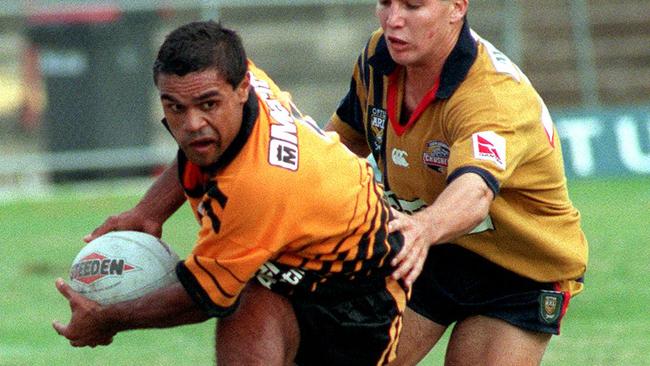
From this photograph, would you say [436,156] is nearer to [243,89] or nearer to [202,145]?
[243,89]

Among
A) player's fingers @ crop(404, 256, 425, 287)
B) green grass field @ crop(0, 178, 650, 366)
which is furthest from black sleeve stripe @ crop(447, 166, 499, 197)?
green grass field @ crop(0, 178, 650, 366)

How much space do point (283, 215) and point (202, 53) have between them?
65 cm

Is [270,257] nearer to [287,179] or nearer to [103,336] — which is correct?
[287,179]

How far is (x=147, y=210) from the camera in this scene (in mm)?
6379

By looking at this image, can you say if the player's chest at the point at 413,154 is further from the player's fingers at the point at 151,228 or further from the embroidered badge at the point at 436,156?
the player's fingers at the point at 151,228

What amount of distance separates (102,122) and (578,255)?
13717 millimetres

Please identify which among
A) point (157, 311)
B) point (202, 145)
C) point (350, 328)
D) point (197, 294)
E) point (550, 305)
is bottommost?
point (550, 305)

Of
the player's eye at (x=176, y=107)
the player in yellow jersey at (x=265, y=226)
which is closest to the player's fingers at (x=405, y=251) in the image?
the player in yellow jersey at (x=265, y=226)

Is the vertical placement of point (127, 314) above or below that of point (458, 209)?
below

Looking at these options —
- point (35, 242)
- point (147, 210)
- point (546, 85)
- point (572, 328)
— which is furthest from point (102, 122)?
point (147, 210)

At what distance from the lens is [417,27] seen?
246 inches

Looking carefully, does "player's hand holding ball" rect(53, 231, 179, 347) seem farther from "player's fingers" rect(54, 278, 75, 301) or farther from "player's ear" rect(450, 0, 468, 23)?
"player's ear" rect(450, 0, 468, 23)

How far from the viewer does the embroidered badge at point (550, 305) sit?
21.6 feet

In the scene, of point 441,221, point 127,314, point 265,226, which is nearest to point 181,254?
point 127,314
